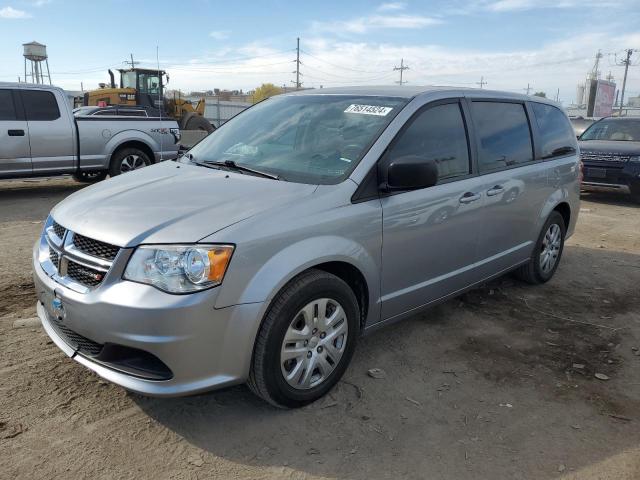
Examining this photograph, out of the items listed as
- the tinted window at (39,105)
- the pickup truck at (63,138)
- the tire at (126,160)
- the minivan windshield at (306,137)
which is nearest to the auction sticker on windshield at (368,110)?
the minivan windshield at (306,137)

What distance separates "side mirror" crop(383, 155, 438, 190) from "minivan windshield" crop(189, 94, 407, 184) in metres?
0.24

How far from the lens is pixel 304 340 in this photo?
2.92m

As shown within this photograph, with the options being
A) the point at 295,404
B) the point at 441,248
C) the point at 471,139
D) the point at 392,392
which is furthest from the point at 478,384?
the point at 471,139

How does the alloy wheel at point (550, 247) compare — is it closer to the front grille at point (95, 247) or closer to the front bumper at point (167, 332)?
the front bumper at point (167, 332)

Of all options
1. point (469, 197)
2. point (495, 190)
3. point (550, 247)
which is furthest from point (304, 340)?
point (550, 247)

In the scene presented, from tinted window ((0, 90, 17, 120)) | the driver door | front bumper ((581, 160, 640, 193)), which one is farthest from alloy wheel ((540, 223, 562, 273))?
tinted window ((0, 90, 17, 120))

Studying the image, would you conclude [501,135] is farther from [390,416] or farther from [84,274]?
[84,274]

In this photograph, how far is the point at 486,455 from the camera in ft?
8.84

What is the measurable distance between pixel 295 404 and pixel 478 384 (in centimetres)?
121

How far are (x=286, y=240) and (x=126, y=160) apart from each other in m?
8.16

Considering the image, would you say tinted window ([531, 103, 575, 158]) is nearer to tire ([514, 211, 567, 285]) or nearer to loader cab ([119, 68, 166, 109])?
tire ([514, 211, 567, 285])

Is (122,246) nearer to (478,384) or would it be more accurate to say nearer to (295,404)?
(295,404)

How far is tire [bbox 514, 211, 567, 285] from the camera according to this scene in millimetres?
5023

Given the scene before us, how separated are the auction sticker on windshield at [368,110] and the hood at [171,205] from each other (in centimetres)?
82
